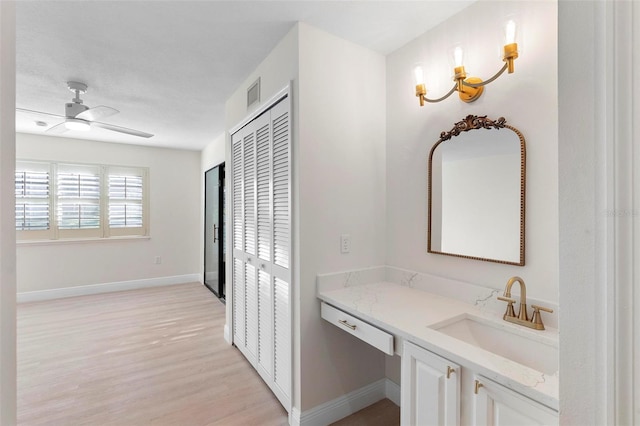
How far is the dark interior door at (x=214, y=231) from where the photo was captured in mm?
4535

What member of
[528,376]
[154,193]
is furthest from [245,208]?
[154,193]

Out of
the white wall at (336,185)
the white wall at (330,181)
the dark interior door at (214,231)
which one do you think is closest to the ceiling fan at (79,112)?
the white wall at (330,181)

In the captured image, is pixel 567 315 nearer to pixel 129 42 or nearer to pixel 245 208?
pixel 245 208

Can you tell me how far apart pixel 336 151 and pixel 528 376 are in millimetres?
1460

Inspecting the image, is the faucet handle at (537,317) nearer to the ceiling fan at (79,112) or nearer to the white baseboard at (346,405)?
the white baseboard at (346,405)

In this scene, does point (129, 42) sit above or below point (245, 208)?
above

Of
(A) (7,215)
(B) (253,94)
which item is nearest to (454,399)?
(A) (7,215)

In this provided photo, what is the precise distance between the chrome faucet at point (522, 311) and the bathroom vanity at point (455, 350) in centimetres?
3

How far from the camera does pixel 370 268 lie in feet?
6.86

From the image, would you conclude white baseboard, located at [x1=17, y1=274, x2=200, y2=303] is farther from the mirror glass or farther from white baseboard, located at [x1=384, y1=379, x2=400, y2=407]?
the mirror glass

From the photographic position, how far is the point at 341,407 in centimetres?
195

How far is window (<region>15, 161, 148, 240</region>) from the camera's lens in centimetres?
429

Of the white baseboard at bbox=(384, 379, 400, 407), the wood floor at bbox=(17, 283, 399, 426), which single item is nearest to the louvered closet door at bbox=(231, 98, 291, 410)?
the wood floor at bbox=(17, 283, 399, 426)

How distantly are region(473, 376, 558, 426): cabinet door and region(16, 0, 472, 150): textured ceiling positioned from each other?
6.18 feet
